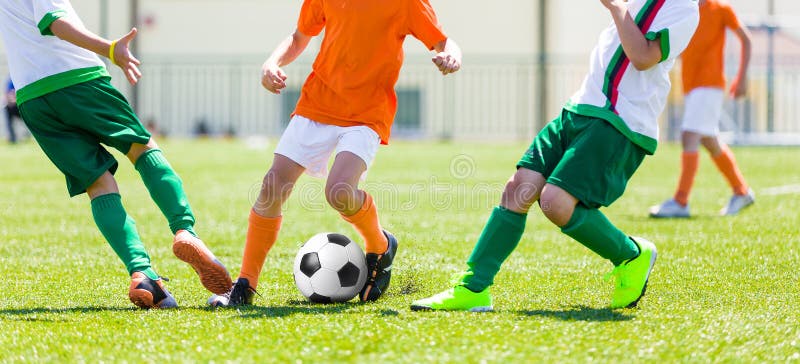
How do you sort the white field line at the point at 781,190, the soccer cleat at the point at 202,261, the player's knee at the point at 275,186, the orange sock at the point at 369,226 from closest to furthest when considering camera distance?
the soccer cleat at the point at 202,261 < the player's knee at the point at 275,186 < the orange sock at the point at 369,226 < the white field line at the point at 781,190

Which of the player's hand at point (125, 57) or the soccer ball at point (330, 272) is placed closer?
the player's hand at point (125, 57)

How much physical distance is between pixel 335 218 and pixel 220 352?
4.49 meters

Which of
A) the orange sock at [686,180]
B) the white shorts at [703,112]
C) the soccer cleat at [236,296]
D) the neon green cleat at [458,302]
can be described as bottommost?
the orange sock at [686,180]

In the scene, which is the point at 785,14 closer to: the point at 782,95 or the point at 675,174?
the point at 782,95

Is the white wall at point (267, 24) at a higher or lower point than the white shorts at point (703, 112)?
lower

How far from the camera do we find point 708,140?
7750mm

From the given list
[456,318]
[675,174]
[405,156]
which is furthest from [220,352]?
[405,156]

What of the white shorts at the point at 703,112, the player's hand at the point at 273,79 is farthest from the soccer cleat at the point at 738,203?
the player's hand at the point at 273,79

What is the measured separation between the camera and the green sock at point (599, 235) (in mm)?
3840

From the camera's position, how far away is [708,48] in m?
7.68

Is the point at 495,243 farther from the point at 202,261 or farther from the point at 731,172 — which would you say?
the point at 731,172

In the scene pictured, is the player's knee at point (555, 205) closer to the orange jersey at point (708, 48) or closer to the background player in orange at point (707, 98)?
the background player in orange at point (707, 98)

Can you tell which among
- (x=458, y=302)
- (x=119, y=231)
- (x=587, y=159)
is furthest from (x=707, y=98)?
(x=119, y=231)

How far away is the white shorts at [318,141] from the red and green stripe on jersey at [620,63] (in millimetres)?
979
